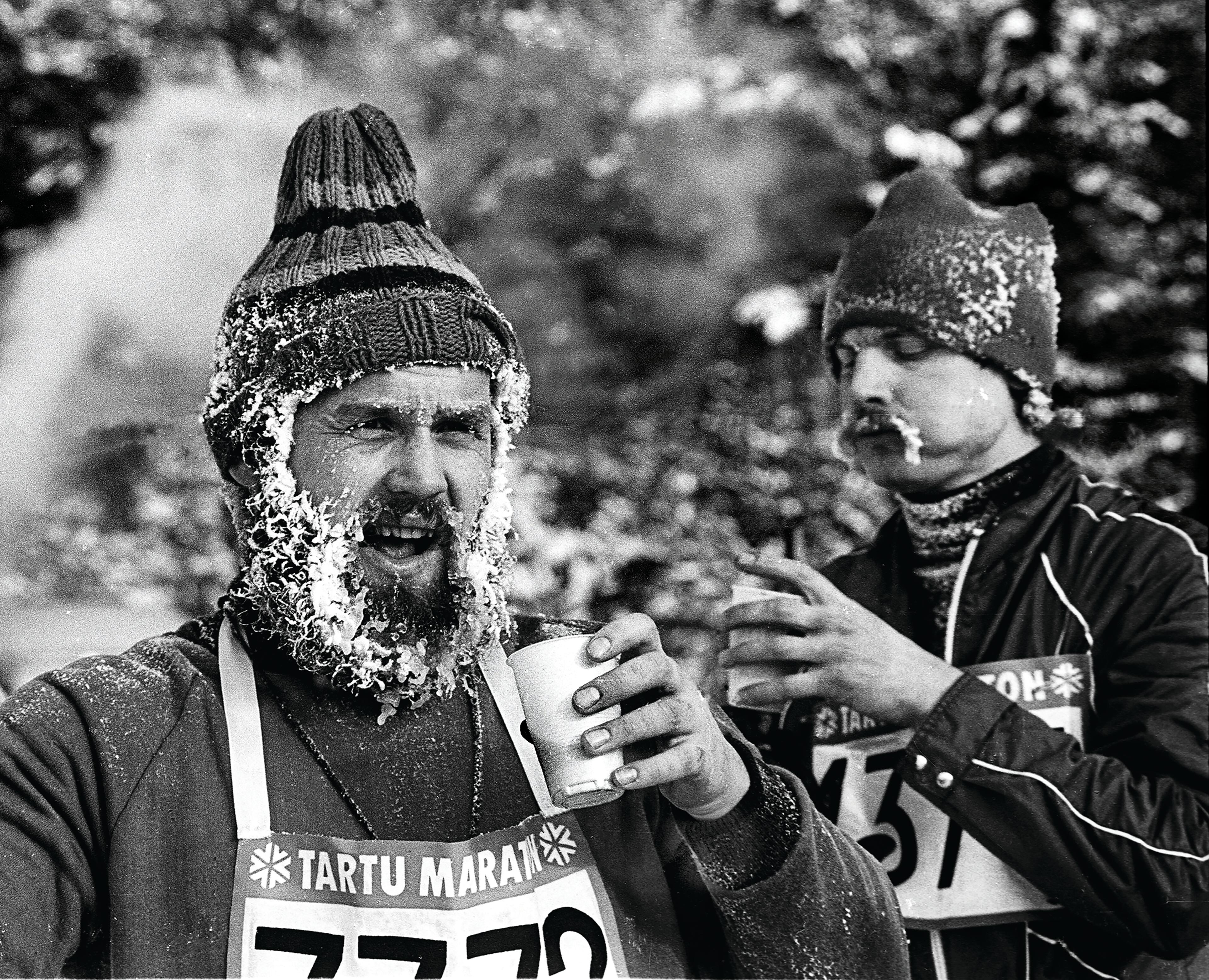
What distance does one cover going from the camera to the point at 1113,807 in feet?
6.33

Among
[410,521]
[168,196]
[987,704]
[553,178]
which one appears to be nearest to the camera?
[410,521]

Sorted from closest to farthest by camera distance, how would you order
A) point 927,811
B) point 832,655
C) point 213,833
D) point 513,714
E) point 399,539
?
point 213,833 < point 399,539 < point 513,714 < point 832,655 < point 927,811

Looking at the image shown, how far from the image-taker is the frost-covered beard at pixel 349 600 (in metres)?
1.70

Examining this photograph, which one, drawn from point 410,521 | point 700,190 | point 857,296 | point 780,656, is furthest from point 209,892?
point 700,190

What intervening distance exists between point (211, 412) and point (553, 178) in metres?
0.93

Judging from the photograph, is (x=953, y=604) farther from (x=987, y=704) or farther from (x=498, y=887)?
(x=498, y=887)

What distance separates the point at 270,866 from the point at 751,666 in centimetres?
78

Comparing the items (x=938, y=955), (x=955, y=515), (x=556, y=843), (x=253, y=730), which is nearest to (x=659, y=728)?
(x=556, y=843)

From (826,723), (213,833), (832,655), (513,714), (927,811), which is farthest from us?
(826,723)

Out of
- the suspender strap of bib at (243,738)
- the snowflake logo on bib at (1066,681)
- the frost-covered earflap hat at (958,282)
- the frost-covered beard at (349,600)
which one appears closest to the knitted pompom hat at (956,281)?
the frost-covered earflap hat at (958,282)

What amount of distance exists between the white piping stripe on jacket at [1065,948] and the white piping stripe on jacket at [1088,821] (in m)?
0.22

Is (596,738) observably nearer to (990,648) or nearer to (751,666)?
(751,666)

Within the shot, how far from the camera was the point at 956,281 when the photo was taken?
7.48 feet

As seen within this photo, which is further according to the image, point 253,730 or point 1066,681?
point 1066,681
